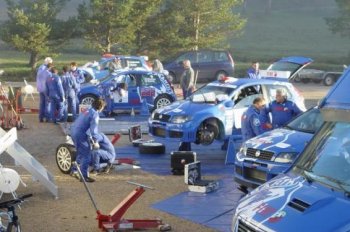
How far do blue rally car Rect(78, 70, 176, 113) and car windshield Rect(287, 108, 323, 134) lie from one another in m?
10.1

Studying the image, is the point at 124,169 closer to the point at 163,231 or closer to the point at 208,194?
the point at 208,194

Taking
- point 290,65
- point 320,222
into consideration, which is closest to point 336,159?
point 320,222

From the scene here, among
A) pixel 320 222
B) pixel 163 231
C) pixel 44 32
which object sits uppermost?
pixel 44 32

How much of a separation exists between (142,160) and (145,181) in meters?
2.22

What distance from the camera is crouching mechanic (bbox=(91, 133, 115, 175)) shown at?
1323 centimetres

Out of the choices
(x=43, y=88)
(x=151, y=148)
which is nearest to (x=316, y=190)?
(x=151, y=148)

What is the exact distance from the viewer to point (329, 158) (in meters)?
6.46

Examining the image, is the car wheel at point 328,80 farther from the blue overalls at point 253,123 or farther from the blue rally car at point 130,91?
the blue overalls at point 253,123

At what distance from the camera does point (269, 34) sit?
71438 millimetres

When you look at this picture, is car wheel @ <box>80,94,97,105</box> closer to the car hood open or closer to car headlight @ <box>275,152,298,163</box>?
the car hood open

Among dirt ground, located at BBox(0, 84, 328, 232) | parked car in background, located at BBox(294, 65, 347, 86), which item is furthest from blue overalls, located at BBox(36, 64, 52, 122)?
parked car in background, located at BBox(294, 65, 347, 86)

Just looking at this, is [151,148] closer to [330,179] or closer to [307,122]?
[307,122]

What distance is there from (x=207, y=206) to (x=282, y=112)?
354 cm

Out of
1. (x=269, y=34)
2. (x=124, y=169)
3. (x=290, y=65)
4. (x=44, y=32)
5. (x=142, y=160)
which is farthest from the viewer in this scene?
(x=269, y=34)
